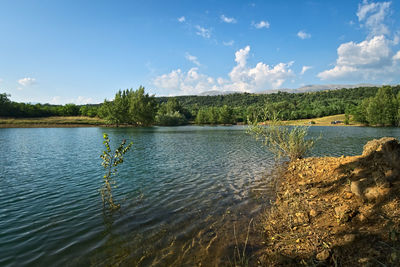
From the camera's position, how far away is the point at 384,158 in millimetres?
7797

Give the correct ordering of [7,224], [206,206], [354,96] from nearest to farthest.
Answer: [7,224] → [206,206] → [354,96]

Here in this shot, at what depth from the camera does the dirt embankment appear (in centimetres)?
447

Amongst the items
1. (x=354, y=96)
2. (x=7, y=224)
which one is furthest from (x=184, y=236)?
(x=354, y=96)

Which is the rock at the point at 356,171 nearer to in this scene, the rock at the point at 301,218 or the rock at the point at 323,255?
the rock at the point at 301,218

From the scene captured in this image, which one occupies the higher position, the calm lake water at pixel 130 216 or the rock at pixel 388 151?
the rock at pixel 388 151

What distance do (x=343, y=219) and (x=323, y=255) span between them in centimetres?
183

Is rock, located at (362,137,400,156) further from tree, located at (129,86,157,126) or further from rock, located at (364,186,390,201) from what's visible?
tree, located at (129,86,157,126)

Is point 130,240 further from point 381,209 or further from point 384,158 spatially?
point 384,158

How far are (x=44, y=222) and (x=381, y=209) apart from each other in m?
10.7

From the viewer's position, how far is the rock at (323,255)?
15.0ft

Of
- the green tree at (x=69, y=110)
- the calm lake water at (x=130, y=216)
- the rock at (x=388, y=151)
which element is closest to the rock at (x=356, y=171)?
the rock at (x=388, y=151)

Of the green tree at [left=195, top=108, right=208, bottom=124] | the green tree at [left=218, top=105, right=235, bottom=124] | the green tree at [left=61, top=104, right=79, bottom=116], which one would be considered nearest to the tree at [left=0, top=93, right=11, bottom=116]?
the green tree at [left=61, top=104, right=79, bottom=116]

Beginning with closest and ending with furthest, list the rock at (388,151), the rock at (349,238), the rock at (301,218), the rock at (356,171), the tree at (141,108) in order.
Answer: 1. the rock at (349,238)
2. the rock at (301,218)
3. the rock at (388,151)
4. the rock at (356,171)
5. the tree at (141,108)

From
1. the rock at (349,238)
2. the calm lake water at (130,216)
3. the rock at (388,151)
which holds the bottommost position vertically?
the calm lake water at (130,216)
